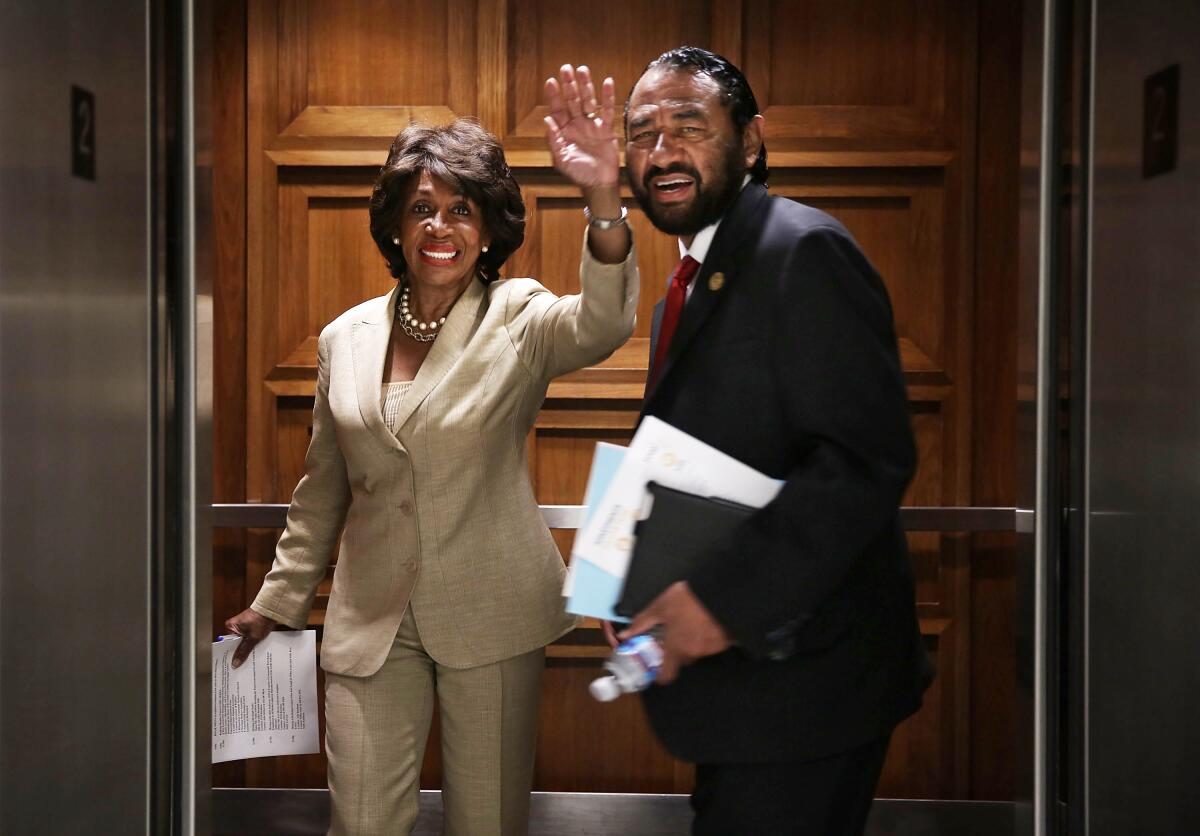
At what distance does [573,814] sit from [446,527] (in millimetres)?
1228

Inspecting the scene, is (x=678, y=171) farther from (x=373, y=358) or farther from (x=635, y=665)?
(x=373, y=358)

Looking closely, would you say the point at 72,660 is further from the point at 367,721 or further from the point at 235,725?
the point at 235,725

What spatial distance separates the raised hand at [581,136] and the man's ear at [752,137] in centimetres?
18

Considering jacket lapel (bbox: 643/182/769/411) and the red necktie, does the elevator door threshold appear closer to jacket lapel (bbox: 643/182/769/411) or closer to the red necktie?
the red necktie

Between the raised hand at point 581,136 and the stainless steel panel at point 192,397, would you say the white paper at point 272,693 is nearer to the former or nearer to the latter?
the stainless steel panel at point 192,397

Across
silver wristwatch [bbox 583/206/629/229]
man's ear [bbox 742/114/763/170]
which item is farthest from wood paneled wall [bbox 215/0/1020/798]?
man's ear [bbox 742/114/763/170]

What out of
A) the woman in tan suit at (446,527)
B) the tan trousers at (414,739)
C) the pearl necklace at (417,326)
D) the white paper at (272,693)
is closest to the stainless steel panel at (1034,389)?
the woman in tan suit at (446,527)

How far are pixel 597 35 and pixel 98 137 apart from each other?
1.62 m

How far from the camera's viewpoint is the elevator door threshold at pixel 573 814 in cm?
286

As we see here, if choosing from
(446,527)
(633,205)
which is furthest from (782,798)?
(633,205)

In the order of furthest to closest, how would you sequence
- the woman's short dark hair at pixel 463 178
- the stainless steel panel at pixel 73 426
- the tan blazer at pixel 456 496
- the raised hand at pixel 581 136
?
the woman's short dark hair at pixel 463 178
the tan blazer at pixel 456 496
the raised hand at pixel 581 136
the stainless steel panel at pixel 73 426

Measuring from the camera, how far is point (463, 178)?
2059mm

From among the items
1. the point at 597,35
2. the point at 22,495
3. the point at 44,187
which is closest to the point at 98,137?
the point at 44,187

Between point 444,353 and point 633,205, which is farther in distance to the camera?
point 633,205
